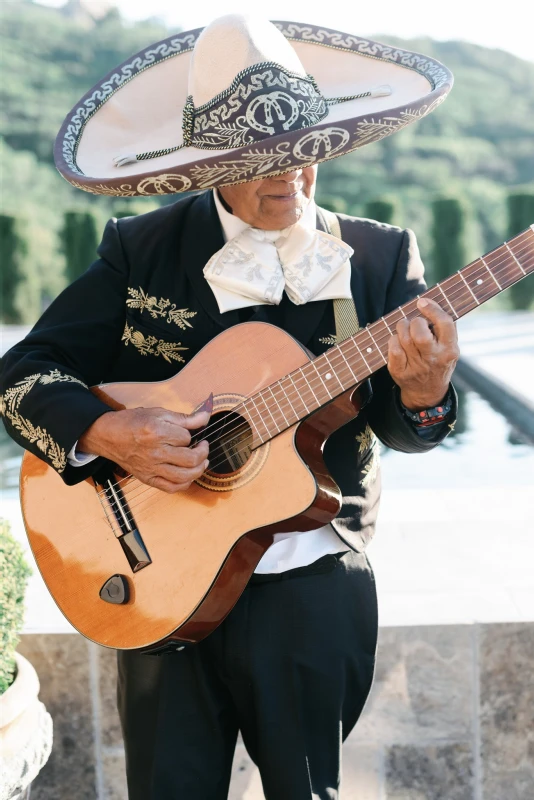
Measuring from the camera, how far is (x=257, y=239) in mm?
1929

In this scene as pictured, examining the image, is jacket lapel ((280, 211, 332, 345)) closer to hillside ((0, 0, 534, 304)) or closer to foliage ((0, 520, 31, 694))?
foliage ((0, 520, 31, 694))

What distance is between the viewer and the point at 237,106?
1710 mm

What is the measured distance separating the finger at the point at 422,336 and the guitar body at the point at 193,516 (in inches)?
8.9

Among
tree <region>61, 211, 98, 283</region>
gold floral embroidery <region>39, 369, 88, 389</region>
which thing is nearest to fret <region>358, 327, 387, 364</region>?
gold floral embroidery <region>39, 369, 88, 389</region>

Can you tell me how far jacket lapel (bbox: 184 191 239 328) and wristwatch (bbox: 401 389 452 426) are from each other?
43 cm

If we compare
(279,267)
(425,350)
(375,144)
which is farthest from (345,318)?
(375,144)

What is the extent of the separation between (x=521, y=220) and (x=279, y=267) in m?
13.4

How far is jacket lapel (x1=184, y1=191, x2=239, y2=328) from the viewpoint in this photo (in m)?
1.96

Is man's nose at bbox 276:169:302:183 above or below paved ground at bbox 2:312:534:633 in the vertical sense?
above

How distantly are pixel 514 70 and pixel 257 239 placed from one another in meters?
30.3

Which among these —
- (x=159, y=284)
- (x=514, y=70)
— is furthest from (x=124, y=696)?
(x=514, y=70)

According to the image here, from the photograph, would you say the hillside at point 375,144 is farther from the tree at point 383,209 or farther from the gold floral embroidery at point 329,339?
the gold floral embroidery at point 329,339

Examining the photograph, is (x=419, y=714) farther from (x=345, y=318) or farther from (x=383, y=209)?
(x=383, y=209)

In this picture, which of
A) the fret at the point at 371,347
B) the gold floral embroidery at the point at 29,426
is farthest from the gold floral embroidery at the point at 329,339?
the gold floral embroidery at the point at 29,426
